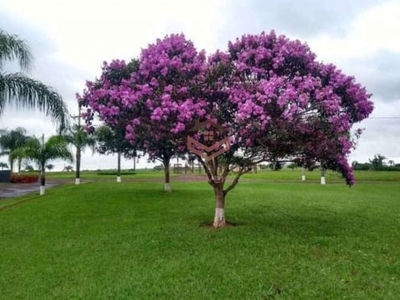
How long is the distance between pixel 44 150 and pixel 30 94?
8368 mm

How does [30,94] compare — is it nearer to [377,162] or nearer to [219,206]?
[219,206]

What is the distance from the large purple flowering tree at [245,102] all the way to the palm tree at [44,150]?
12.6 m

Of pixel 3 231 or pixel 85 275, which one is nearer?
pixel 85 275

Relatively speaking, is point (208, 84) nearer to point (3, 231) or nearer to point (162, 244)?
point (162, 244)

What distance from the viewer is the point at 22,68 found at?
14734 millimetres

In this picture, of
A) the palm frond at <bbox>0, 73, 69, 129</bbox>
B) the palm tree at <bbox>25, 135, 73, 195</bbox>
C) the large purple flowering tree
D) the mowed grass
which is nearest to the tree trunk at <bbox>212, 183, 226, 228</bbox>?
the large purple flowering tree

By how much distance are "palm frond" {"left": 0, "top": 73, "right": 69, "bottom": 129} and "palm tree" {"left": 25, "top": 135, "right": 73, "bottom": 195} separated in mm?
7505

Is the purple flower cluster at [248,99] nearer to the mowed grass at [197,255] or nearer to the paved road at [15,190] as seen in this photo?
the mowed grass at [197,255]

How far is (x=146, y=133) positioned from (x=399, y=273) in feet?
18.4

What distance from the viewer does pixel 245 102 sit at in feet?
28.5

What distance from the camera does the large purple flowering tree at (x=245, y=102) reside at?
8664 mm

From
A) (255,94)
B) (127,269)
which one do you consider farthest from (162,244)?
(255,94)

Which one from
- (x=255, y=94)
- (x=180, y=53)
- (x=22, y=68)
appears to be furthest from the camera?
(x=22, y=68)

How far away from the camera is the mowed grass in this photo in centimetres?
611
